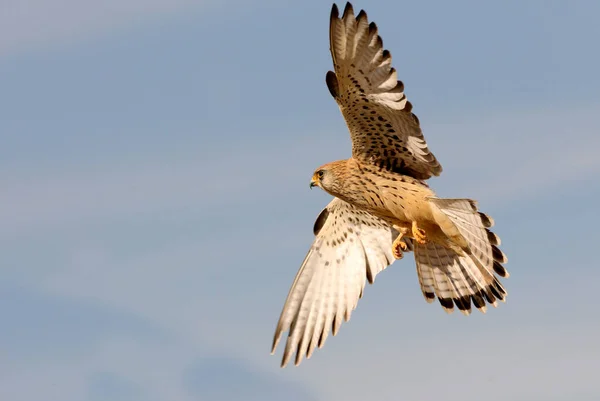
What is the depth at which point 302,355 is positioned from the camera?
568 inches

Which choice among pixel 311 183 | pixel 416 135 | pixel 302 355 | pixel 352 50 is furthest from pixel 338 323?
pixel 352 50

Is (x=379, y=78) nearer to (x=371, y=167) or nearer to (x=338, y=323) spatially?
(x=371, y=167)

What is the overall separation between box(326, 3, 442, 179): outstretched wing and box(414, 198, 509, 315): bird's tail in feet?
2.17

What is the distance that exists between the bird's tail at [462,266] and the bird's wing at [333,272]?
764 millimetres

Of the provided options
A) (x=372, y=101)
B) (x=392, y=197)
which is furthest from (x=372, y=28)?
(x=392, y=197)

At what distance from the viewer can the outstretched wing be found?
40.3 ft

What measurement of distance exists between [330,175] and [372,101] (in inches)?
53.1

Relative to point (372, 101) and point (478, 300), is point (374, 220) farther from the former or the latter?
point (372, 101)

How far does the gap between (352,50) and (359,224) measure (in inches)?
131

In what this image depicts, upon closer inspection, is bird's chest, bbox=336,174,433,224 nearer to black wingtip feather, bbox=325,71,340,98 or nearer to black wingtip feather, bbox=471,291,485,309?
black wingtip feather, bbox=325,71,340,98

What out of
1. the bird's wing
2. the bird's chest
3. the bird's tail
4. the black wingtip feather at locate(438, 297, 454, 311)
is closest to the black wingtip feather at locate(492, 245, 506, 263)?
the bird's tail

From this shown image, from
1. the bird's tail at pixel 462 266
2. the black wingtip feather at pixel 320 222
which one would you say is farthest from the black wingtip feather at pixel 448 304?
the black wingtip feather at pixel 320 222

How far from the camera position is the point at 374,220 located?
15023 millimetres

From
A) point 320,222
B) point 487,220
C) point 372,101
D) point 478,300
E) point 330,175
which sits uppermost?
point 320,222
